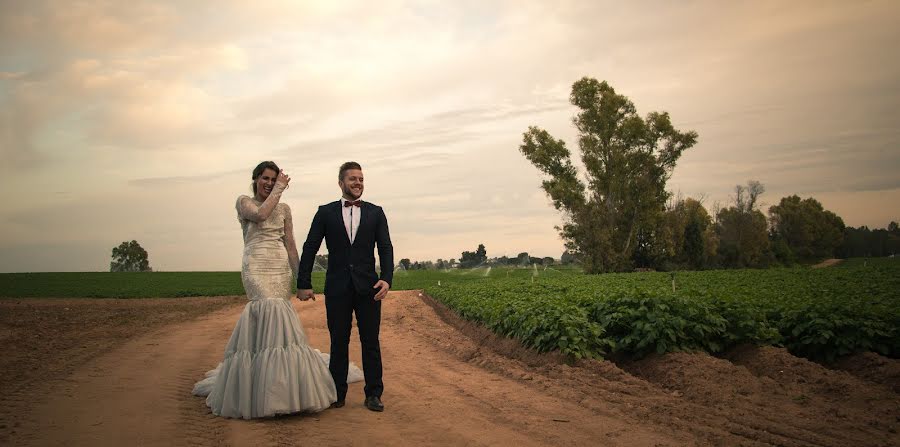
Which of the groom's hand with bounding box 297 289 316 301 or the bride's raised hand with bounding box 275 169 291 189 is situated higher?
the bride's raised hand with bounding box 275 169 291 189

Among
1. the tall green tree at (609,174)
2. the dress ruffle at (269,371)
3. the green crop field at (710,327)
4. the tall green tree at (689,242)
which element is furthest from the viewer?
the tall green tree at (689,242)

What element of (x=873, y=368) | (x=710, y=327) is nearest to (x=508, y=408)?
(x=710, y=327)

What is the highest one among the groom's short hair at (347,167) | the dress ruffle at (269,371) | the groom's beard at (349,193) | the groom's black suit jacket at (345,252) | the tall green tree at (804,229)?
the tall green tree at (804,229)

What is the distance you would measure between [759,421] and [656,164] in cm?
4659

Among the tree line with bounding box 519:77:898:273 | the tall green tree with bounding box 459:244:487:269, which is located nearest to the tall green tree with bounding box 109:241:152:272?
the tall green tree with bounding box 459:244:487:269

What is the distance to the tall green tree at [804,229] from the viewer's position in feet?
A: 297

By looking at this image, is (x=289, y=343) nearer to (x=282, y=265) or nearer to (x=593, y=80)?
(x=282, y=265)

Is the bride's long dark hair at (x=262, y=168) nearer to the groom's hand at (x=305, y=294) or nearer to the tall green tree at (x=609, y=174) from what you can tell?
the groom's hand at (x=305, y=294)

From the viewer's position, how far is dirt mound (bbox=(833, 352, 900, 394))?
6668mm

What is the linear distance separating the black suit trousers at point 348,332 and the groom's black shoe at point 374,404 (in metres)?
0.05

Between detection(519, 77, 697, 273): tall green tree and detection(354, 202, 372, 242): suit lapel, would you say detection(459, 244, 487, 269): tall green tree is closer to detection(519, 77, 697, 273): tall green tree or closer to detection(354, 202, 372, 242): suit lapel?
detection(519, 77, 697, 273): tall green tree

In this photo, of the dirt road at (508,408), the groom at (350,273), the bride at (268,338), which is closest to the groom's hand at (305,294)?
the groom at (350,273)

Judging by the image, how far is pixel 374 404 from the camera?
231 inches

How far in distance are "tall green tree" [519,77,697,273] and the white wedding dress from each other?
138ft
